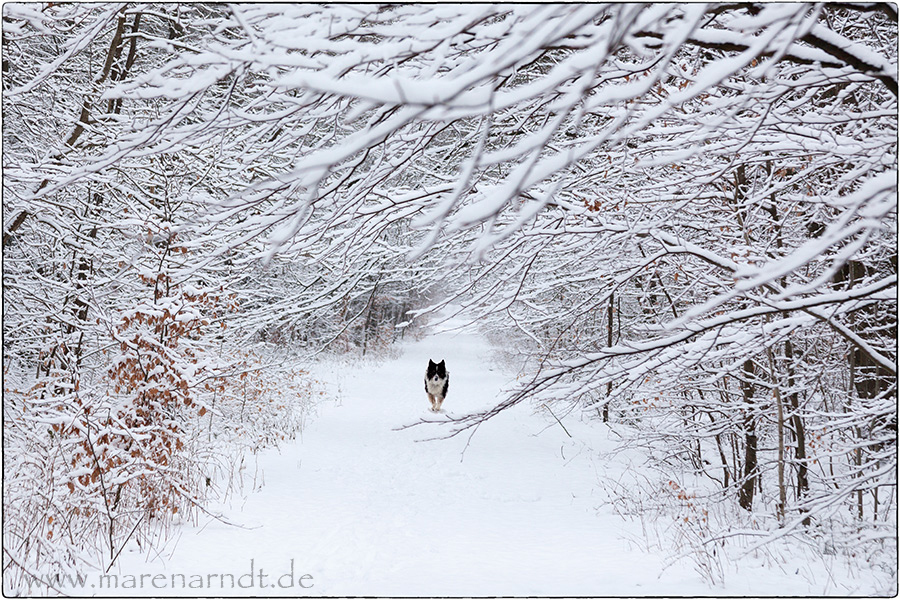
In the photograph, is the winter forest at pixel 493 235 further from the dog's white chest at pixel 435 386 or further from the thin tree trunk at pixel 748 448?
the dog's white chest at pixel 435 386

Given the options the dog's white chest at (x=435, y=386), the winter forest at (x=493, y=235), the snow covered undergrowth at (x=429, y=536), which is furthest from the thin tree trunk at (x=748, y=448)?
the dog's white chest at (x=435, y=386)

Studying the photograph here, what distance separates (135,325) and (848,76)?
17.0ft

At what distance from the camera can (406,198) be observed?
294cm

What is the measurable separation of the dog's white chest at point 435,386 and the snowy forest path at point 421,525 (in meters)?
2.20

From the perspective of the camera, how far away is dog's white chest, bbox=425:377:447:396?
13148 millimetres

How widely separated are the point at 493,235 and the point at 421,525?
4.59m

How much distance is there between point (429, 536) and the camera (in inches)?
194

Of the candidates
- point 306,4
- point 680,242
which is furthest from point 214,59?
point 680,242

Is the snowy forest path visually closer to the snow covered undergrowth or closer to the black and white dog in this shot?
the snow covered undergrowth

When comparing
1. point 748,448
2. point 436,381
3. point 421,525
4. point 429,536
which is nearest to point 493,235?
point 429,536

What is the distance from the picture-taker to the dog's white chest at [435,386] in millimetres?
13148

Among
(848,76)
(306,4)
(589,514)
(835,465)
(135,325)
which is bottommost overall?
(589,514)

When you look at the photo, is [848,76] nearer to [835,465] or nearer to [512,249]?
[512,249]

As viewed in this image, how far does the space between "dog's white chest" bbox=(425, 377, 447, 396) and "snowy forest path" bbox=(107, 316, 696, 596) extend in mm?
2198
